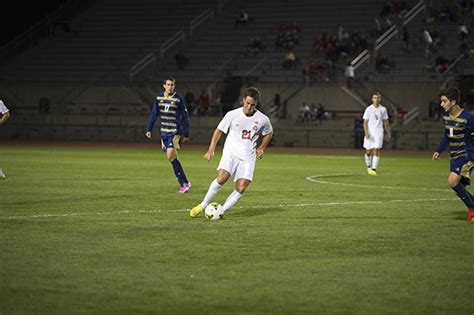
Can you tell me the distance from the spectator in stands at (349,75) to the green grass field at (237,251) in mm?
26212

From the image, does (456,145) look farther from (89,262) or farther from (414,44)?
(414,44)

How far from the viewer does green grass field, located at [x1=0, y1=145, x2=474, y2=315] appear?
24.2 ft

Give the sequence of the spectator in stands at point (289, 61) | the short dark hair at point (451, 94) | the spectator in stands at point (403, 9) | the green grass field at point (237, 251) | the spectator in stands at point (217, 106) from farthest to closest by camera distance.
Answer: the spectator in stands at point (289, 61) → the spectator in stands at point (403, 9) → the spectator in stands at point (217, 106) → the short dark hair at point (451, 94) → the green grass field at point (237, 251)

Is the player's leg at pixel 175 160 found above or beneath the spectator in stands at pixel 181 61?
beneath

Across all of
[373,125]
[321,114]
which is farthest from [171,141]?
[321,114]

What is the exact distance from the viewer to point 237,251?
9867mm

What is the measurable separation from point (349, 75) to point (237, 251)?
118 feet

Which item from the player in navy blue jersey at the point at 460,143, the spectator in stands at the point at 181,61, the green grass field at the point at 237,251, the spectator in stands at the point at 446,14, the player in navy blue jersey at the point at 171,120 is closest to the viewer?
the green grass field at the point at 237,251

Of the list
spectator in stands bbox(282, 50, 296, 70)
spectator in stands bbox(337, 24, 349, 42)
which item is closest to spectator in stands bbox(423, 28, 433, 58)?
spectator in stands bbox(337, 24, 349, 42)

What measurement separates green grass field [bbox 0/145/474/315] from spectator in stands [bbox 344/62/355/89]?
86.0 ft

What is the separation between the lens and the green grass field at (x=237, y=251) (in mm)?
7391

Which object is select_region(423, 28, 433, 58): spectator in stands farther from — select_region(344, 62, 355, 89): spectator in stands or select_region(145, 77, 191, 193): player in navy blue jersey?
select_region(145, 77, 191, 193): player in navy blue jersey

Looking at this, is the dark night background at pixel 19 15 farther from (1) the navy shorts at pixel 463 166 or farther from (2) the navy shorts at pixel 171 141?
(1) the navy shorts at pixel 463 166

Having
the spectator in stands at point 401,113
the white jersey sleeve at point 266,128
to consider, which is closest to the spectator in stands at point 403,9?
the spectator in stands at point 401,113
